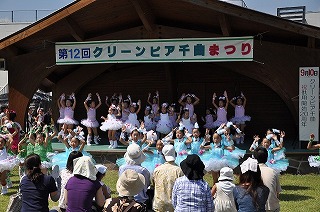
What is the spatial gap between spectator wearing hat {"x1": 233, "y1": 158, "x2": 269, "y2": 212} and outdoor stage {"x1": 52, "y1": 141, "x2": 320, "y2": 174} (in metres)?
7.03

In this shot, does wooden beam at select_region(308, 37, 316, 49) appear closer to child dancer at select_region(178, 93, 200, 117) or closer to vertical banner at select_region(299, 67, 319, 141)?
vertical banner at select_region(299, 67, 319, 141)

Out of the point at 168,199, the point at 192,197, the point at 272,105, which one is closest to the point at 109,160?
the point at 272,105

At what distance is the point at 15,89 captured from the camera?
14406mm

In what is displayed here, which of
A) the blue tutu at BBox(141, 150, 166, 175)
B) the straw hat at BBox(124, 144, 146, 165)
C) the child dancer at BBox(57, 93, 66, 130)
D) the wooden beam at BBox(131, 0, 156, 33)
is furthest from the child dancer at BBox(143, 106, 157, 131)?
the straw hat at BBox(124, 144, 146, 165)

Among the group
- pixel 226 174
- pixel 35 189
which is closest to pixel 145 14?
pixel 226 174

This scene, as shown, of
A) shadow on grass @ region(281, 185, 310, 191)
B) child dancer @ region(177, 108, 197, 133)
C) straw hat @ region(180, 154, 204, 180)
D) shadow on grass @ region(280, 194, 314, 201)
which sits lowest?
shadow on grass @ region(280, 194, 314, 201)

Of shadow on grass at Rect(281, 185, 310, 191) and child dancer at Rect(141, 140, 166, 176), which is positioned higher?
child dancer at Rect(141, 140, 166, 176)

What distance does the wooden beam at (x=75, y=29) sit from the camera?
43.4 ft

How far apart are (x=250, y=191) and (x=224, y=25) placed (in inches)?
314

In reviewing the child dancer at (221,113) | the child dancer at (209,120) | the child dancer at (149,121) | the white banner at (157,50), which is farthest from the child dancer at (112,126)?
the child dancer at (221,113)

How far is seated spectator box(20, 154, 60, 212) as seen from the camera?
544cm

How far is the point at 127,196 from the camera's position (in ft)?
16.0

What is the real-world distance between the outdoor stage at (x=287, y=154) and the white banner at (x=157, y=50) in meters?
2.37

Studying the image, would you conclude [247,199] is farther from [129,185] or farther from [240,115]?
[240,115]
